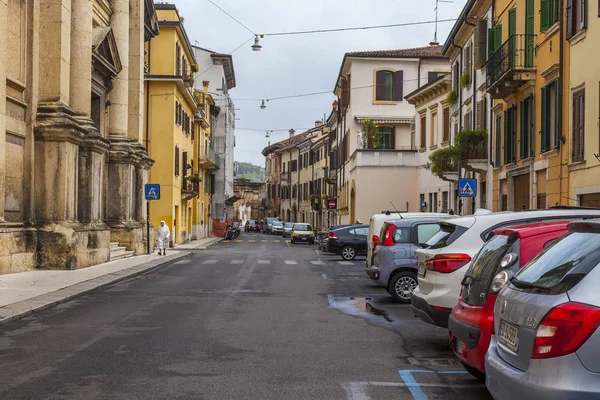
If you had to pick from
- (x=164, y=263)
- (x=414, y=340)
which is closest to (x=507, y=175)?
(x=164, y=263)

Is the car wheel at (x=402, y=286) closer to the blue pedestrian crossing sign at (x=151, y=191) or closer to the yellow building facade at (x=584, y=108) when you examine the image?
the yellow building facade at (x=584, y=108)

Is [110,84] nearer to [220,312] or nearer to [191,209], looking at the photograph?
[220,312]

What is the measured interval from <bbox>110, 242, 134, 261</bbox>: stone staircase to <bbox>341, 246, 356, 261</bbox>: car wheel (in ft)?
28.3

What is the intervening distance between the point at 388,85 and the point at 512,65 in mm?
28976

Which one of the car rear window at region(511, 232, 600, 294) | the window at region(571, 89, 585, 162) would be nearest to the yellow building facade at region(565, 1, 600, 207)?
the window at region(571, 89, 585, 162)

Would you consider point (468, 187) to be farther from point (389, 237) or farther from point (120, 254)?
point (120, 254)

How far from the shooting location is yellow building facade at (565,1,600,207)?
18734 millimetres

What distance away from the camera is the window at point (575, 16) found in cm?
1953

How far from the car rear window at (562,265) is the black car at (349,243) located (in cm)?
2840

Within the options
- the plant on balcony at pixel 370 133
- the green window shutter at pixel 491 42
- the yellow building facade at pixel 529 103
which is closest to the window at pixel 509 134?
the yellow building facade at pixel 529 103

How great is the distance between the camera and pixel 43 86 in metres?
22.5

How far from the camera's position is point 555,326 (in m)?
4.53

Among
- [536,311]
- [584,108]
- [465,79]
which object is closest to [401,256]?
[584,108]

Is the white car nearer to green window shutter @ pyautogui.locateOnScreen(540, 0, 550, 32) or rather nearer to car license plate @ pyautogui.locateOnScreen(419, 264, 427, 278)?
car license plate @ pyautogui.locateOnScreen(419, 264, 427, 278)
